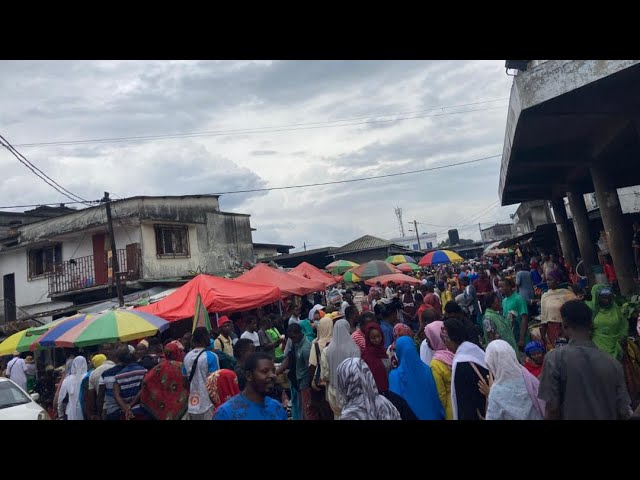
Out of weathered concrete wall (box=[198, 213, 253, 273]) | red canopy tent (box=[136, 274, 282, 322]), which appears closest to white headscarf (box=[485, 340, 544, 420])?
red canopy tent (box=[136, 274, 282, 322])

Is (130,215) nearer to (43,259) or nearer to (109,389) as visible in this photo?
(43,259)

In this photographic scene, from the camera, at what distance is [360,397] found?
3.34 m

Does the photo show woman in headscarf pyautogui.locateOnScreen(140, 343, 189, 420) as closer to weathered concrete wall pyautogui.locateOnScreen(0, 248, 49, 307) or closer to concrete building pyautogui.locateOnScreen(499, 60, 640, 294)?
concrete building pyautogui.locateOnScreen(499, 60, 640, 294)

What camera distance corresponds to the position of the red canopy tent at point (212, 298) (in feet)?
34.2

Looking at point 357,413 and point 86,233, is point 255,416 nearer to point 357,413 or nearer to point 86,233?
point 357,413

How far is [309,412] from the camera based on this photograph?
6.18m

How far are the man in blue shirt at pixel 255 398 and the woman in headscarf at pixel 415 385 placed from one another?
55.1 inches

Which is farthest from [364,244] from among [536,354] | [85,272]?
[536,354]

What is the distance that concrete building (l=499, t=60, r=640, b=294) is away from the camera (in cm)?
621

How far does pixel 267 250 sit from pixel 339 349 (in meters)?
27.6
